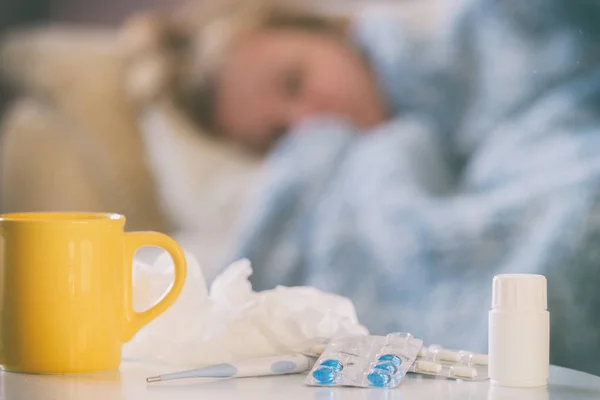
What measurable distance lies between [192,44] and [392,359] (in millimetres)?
1015

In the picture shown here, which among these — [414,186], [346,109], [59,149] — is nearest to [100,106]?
[59,149]

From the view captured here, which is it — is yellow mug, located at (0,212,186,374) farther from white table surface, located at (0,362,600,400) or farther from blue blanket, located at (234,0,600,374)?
blue blanket, located at (234,0,600,374)

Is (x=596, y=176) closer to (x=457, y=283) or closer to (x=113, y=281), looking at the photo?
(x=457, y=283)

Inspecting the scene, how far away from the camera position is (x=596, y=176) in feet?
3.52

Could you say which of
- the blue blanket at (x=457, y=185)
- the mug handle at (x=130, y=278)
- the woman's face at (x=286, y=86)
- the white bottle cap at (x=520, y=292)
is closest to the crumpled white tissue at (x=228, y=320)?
the mug handle at (x=130, y=278)

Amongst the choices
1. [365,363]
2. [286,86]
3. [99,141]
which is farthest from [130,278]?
[99,141]

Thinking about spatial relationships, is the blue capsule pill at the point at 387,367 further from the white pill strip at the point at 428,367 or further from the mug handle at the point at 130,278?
the mug handle at the point at 130,278

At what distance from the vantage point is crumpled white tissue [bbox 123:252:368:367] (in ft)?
2.08

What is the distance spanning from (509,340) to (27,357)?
0.99 feet

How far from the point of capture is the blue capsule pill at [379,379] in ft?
1.78

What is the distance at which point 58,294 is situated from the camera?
573mm

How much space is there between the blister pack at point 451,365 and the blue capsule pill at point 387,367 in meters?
0.04

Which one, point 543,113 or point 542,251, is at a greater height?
point 543,113

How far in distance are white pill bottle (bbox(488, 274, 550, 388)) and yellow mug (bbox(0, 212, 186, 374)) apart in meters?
0.24
